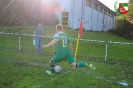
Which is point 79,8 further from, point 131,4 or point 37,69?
point 37,69

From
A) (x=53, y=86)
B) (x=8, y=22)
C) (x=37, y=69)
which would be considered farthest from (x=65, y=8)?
(x=53, y=86)

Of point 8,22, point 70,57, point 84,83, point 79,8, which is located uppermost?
point 79,8

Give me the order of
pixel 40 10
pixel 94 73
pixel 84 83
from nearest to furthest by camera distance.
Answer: pixel 84 83 < pixel 94 73 < pixel 40 10

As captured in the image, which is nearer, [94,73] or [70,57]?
[70,57]

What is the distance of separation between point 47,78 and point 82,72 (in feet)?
5.88

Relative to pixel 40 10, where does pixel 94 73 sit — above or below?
below

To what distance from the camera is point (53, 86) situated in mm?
6613

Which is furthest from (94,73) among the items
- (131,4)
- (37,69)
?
(131,4)

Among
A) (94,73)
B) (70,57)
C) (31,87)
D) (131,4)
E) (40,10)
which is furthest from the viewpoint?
(131,4)

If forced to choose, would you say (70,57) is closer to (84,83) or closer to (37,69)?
(84,83)

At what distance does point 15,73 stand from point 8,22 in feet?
109

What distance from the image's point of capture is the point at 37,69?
8953 mm

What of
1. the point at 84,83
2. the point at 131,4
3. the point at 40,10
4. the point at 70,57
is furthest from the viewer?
the point at 131,4

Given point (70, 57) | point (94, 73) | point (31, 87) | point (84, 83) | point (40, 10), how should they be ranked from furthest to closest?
point (40, 10) < point (94, 73) < point (70, 57) < point (84, 83) < point (31, 87)
